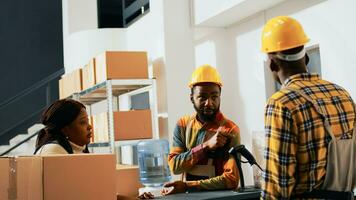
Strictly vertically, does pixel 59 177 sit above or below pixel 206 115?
below

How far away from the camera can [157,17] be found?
407cm

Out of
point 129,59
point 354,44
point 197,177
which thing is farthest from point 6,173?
point 129,59

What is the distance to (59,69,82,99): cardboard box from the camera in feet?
16.0

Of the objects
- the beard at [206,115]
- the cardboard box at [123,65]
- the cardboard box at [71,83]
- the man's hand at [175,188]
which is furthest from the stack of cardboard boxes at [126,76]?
the man's hand at [175,188]

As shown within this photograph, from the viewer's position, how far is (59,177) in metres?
1.79

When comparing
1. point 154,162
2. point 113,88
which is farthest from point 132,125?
point 113,88

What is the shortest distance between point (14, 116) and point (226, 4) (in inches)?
215

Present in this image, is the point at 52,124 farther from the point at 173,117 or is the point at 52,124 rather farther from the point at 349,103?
the point at 173,117

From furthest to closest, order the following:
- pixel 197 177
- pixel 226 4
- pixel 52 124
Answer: pixel 226 4 → pixel 197 177 → pixel 52 124

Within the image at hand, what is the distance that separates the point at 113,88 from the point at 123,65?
522 mm

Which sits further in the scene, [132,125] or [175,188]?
[132,125]

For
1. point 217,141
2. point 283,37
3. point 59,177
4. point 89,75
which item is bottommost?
point 59,177

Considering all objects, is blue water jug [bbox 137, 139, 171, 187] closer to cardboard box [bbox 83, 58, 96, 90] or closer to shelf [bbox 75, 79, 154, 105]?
shelf [bbox 75, 79, 154, 105]

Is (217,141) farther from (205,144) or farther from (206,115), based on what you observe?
(206,115)
